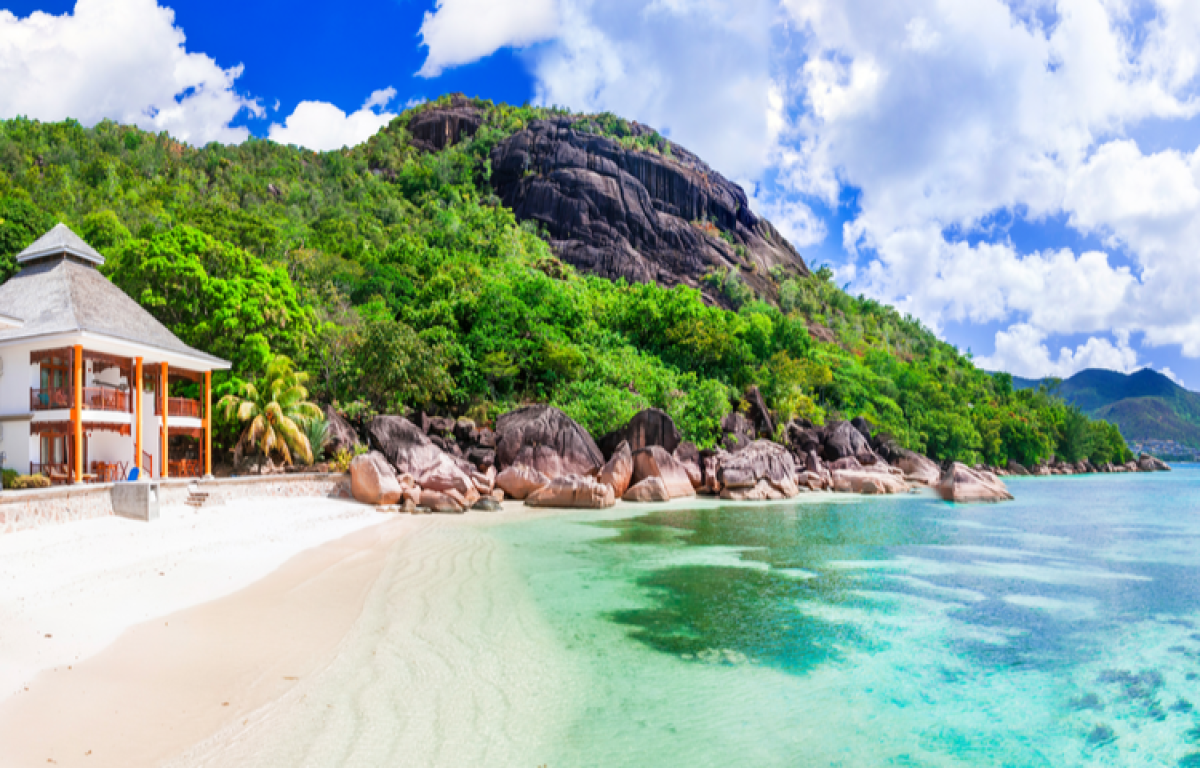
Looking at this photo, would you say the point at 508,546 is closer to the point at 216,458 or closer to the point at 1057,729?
the point at 1057,729

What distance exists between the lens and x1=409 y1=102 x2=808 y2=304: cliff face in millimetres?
72438

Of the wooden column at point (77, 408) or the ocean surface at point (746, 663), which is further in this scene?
the wooden column at point (77, 408)

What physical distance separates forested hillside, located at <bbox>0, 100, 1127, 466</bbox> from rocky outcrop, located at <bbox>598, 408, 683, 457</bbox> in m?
1.59

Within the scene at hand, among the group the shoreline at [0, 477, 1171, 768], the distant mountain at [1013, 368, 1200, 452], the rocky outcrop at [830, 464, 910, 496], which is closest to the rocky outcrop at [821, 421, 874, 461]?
the rocky outcrop at [830, 464, 910, 496]

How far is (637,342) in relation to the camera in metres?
42.5

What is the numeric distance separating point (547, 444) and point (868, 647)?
1924 cm

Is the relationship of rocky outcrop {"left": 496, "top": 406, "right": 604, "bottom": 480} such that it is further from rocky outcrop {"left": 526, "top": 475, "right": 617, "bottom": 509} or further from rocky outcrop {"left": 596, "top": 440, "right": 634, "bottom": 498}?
rocky outcrop {"left": 526, "top": 475, "right": 617, "bottom": 509}

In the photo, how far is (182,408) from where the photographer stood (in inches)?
808

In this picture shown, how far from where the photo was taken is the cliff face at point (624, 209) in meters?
72.4

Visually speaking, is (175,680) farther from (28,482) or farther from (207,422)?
(207,422)

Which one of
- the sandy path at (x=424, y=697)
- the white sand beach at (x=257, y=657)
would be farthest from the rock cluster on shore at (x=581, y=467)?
the sandy path at (x=424, y=697)

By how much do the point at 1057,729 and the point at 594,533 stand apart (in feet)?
41.1

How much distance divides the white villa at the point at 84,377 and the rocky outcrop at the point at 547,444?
35.7ft

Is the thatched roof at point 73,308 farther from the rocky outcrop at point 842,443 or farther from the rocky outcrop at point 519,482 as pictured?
the rocky outcrop at point 842,443
